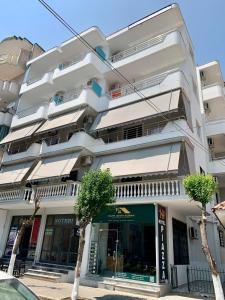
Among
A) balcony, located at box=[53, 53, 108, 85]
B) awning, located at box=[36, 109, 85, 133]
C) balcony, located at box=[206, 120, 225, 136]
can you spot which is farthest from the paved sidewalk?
balcony, located at box=[53, 53, 108, 85]

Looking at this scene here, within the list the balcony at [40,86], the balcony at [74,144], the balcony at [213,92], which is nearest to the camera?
the balcony at [74,144]

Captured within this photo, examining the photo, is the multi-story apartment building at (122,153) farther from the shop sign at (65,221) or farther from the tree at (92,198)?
the tree at (92,198)

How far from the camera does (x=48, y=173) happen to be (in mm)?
18281

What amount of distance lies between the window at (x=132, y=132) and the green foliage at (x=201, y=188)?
27.5 feet

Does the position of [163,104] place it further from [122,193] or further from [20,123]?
[20,123]

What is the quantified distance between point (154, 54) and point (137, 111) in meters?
4.76

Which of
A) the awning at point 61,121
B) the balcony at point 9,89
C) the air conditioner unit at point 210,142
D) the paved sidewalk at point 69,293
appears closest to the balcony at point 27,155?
the awning at point 61,121

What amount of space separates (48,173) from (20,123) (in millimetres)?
7841

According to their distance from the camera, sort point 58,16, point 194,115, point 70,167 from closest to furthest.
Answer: point 58,16, point 70,167, point 194,115

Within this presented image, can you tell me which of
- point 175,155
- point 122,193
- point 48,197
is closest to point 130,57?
point 175,155

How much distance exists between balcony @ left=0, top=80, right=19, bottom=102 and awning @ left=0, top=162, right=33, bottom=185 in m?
9.16

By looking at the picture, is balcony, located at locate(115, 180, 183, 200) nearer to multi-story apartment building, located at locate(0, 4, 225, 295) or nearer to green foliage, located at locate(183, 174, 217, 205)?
multi-story apartment building, located at locate(0, 4, 225, 295)

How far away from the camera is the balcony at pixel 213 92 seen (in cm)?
2150

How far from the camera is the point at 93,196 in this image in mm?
11250
